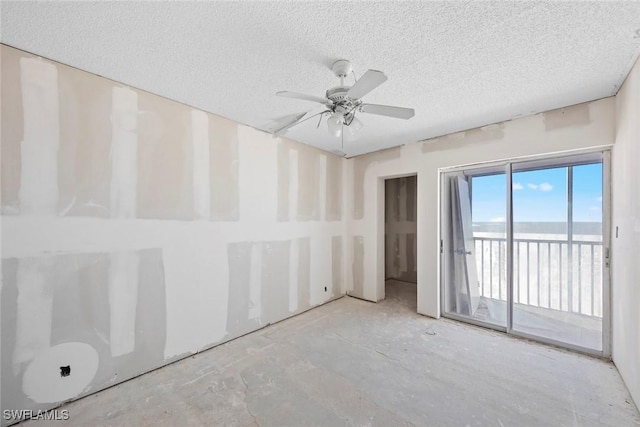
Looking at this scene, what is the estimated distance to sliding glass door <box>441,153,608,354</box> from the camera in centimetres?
256

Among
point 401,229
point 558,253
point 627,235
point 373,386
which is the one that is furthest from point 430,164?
point 373,386

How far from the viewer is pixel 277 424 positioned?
165 centimetres

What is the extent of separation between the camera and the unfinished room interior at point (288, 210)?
1.57 m

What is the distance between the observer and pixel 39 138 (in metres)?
1.75

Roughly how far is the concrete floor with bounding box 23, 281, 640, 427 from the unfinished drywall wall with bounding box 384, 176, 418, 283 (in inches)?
Result: 106

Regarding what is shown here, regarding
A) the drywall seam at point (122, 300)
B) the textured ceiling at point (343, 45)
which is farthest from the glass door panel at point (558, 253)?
the drywall seam at point (122, 300)

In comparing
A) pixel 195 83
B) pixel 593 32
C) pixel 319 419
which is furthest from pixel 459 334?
pixel 195 83

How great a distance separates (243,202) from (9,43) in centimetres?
199

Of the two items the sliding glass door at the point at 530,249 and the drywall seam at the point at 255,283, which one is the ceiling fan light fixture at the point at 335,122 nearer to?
the drywall seam at the point at 255,283

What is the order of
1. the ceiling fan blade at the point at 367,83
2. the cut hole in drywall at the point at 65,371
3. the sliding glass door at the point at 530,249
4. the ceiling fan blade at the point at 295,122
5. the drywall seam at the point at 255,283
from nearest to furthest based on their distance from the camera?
the ceiling fan blade at the point at 367,83
the cut hole in drywall at the point at 65,371
the ceiling fan blade at the point at 295,122
the sliding glass door at the point at 530,249
the drywall seam at the point at 255,283

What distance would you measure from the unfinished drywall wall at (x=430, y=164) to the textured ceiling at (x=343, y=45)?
28cm

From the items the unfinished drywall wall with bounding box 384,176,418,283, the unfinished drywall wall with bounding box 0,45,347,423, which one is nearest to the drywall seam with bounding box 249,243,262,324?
the unfinished drywall wall with bounding box 0,45,347,423

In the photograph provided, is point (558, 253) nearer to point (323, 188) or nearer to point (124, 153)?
point (323, 188)

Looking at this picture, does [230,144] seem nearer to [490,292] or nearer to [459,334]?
[459,334]
